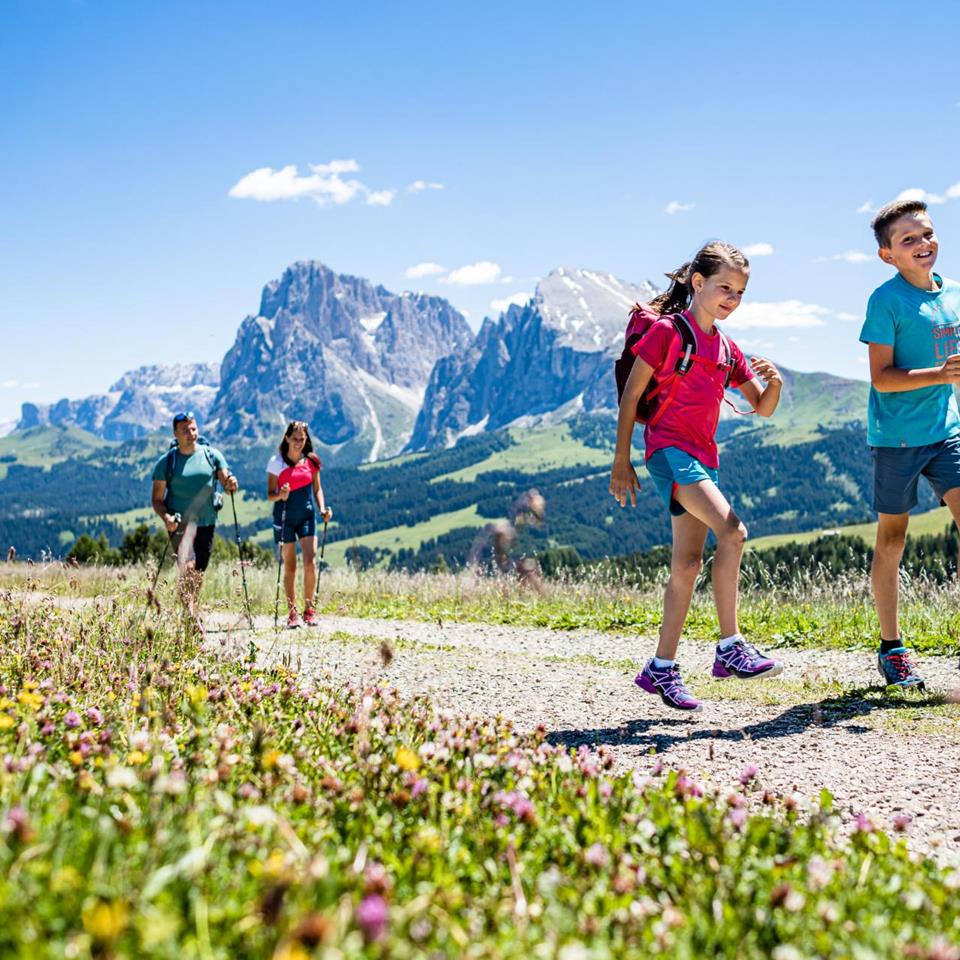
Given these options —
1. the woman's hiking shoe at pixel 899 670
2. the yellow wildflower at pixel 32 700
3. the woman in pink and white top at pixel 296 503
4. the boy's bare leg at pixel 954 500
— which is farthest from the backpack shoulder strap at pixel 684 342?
the woman in pink and white top at pixel 296 503

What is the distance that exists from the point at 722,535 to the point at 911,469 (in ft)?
5.48

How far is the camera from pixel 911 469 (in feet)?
21.1

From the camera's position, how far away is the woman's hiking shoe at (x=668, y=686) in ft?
19.2

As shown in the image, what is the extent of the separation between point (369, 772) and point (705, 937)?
4.53ft

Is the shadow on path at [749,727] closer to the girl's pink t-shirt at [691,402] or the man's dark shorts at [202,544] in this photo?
the girl's pink t-shirt at [691,402]

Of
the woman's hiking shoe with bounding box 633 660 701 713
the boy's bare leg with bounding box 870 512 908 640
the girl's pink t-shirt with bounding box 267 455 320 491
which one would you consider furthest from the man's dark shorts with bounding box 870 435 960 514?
the girl's pink t-shirt with bounding box 267 455 320 491

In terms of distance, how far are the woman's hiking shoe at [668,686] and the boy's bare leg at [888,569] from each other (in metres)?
1.72

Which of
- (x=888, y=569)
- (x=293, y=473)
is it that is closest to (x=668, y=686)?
(x=888, y=569)

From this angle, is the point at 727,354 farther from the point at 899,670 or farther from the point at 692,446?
the point at 899,670

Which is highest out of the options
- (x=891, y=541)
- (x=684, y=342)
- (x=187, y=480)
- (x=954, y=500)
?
(x=684, y=342)

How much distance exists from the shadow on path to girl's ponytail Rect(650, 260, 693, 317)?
265 centimetres

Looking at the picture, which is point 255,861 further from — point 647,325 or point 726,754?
point 647,325

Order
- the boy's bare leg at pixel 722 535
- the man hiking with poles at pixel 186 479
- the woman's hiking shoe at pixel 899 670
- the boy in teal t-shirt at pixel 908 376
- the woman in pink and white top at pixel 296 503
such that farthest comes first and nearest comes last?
the woman in pink and white top at pixel 296 503 < the man hiking with poles at pixel 186 479 < the woman's hiking shoe at pixel 899 670 < the boy in teal t-shirt at pixel 908 376 < the boy's bare leg at pixel 722 535

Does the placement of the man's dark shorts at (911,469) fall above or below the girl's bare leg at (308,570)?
A: above
